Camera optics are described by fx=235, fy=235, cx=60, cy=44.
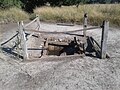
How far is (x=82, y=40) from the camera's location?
343 inches

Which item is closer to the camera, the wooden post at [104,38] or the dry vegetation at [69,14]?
the wooden post at [104,38]

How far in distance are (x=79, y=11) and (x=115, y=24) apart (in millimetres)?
2443

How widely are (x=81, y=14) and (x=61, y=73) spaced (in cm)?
635

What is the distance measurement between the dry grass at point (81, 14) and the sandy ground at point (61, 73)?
3.92 meters

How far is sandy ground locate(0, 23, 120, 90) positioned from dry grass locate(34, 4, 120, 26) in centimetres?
392

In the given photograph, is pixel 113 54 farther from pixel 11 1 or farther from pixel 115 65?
pixel 11 1

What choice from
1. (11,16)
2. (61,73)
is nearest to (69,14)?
(11,16)

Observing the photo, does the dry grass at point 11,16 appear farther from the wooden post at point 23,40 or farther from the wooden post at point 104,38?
the wooden post at point 104,38

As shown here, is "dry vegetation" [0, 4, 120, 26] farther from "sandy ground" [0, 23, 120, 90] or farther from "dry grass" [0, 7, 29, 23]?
"sandy ground" [0, 23, 120, 90]

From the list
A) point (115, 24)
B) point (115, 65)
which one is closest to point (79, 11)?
point (115, 24)

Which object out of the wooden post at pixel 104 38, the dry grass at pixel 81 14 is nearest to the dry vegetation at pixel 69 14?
the dry grass at pixel 81 14

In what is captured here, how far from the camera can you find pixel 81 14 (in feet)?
39.4

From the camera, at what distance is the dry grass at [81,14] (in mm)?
11365

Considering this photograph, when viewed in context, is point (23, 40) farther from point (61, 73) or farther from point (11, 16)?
point (11, 16)
